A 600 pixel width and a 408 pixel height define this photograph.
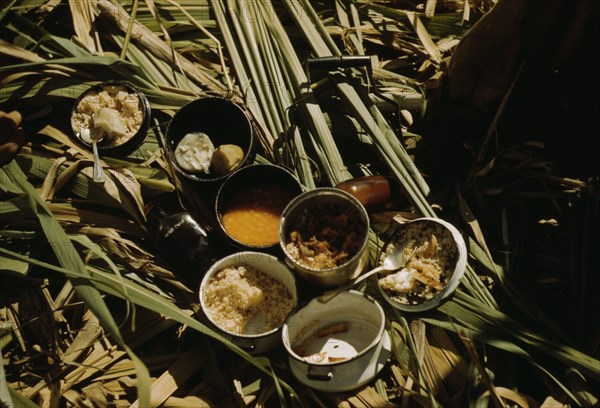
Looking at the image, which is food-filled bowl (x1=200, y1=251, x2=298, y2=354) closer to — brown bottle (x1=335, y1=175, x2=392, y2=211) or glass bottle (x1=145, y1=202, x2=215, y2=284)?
glass bottle (x1=145, y1=202, x2=215, y2=284)

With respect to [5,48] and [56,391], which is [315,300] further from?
[5,48]

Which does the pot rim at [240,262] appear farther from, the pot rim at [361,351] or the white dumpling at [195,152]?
the white dumpling at [195,152]

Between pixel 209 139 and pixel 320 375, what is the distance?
0.96 m

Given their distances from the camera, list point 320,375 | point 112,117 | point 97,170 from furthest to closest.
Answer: point 112,117 < point 97,170 < point 320,375

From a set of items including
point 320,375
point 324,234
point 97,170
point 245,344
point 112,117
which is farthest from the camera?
point 112,117

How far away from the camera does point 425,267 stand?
169 centimetres

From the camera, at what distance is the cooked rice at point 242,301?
172 centimetres

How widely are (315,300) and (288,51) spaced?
3.12 ft

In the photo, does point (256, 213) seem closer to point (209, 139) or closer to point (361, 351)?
point (209, 139)


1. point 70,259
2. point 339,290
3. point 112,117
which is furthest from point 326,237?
point 112,117

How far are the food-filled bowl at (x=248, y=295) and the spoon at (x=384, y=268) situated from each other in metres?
0.11

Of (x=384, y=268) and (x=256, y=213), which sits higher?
(x=256, y=213)

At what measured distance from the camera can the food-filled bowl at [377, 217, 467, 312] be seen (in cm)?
165

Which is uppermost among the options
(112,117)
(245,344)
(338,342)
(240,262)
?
(112,117)
